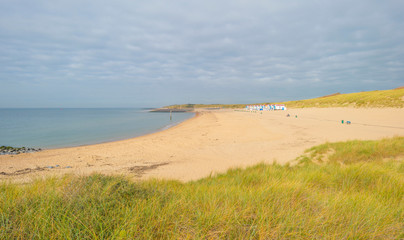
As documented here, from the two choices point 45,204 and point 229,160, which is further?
point 229,160

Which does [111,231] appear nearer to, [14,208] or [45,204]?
[45,204]

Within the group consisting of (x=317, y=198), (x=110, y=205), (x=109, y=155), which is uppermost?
(x=110, y=205)

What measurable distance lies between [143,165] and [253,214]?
7371 mm

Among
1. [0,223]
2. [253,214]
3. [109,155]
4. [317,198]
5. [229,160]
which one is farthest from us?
[109,155]

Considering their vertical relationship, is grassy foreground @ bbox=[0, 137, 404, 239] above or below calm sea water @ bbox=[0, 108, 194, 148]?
above

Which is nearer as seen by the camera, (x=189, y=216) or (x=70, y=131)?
(x=189, y=216)

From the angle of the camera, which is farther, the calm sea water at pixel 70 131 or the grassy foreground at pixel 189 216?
the calm sea water at pixel 70 131

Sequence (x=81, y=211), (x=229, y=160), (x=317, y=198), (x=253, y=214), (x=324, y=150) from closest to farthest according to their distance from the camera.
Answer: (x=81, y=211), (x=253, y=214), (x=317, y=198), (x=324, y=150), (x=229, y=160)

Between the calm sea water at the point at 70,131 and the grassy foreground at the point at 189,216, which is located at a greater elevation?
the grassy foreground at the point at 189,216

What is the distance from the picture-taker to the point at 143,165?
8688 mm

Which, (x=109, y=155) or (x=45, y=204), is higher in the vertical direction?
(x=45, y=204)

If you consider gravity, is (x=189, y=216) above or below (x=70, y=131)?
above

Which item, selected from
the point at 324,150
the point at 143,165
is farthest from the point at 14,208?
the point at 324,150

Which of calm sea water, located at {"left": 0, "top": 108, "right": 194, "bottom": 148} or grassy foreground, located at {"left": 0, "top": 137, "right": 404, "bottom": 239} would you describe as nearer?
grassy foreground, located at {"left": 0, "top": 137, "right": 404, "bottom": 239}
